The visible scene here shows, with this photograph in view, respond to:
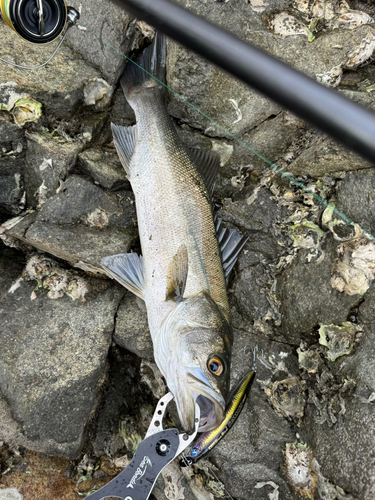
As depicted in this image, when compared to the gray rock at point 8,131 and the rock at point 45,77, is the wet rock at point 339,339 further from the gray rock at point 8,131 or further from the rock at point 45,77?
the gray rock at point 8,131

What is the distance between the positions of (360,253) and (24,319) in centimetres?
314

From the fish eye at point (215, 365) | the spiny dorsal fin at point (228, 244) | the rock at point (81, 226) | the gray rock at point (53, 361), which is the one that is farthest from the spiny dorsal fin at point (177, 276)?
the gray rock at point (53, 361)

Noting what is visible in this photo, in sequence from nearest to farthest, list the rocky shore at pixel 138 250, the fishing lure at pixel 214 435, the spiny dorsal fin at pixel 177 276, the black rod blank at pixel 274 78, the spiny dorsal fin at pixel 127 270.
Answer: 1. the black rod blank at pixel 274 78
2. the fishing lure at pixel 214 435
3. the spiny dorsal fin at pixel 177 276
4. the rocky shore at pixel 138 250
5. the spiny dorsal fin at pixel 127 270

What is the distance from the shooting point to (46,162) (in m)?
3.69

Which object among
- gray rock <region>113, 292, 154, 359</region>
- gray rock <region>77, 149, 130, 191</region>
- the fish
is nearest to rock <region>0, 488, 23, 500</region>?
gray rock <region>113, 292, 154, 359</region>

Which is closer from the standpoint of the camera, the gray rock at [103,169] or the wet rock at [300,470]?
the wet rock at [300,470]

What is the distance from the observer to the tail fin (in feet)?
12.2

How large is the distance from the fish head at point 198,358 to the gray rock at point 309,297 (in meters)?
0.66

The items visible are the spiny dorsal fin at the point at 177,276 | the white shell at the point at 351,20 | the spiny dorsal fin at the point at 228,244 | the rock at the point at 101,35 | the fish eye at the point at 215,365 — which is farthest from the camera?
the rock at the point at 101,35

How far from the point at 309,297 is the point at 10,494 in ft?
11.5

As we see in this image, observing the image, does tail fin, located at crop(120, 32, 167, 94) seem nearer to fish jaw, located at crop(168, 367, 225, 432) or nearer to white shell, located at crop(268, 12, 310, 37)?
white shell, located at crop(268, 12, 310, 37)

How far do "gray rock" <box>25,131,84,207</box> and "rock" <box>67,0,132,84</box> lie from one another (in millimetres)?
893

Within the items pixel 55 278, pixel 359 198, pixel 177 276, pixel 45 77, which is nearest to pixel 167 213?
pixel 177 276

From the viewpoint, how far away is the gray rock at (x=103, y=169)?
3.77m
